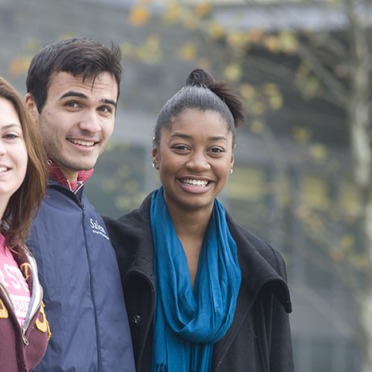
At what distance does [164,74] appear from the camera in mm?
17609

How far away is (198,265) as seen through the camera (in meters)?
4.52

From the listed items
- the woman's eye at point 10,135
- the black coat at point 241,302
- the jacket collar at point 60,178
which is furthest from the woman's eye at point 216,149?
the woman's eye at point 10,135

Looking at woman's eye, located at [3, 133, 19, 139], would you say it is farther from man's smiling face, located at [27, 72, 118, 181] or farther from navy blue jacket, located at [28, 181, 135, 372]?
man's smiling face, located at [27, 72, 118, 181]

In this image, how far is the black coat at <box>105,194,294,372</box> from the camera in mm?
4254

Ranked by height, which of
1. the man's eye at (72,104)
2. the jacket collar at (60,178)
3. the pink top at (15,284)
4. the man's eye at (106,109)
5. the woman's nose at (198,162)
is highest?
the man's eye at (106,109)

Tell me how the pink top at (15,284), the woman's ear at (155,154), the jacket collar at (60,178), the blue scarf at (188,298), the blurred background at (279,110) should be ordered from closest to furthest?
the pink top at (15,284) < the jacket collar at (60,178) < the blue scarf at (188,298) < the woman's ear at (155,154) < the blurred background at (279,110)

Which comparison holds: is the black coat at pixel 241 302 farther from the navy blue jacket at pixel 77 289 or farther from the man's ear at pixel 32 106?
the man's ear at pixel 32 106

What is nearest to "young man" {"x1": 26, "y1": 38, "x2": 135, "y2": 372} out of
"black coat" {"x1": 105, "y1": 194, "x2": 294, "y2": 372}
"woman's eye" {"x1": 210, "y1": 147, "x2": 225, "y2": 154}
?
"black coat" {"x1": 105, "y1": 194, "x2": 294, "y2": 372}

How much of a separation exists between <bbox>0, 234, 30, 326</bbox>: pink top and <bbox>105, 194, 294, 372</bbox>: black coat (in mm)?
708

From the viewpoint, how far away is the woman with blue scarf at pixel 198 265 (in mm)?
4270

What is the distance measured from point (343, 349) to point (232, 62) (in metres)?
9.05

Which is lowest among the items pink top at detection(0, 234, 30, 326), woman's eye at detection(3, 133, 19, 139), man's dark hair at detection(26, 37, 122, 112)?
pink top at detection(0, 234, 30, 326)

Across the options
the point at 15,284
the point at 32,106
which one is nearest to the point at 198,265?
the point at 32,106

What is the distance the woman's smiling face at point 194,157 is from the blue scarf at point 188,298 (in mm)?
153
